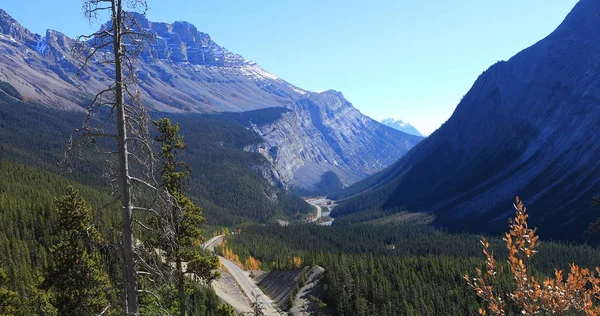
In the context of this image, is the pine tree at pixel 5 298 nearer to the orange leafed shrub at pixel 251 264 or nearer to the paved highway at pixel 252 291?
the paved highway at pixel 252 291

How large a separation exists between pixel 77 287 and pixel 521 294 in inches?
1185

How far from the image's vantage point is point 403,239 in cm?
19288

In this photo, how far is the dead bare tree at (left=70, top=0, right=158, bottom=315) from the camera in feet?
39.6

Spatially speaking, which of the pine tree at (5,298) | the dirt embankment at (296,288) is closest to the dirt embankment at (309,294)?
the dirt embankment at (296,288)

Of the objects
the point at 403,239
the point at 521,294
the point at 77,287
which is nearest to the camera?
the point at 521,294

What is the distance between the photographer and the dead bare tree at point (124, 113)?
12.1m

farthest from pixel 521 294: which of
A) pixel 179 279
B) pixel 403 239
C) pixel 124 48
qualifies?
pixel 403 239

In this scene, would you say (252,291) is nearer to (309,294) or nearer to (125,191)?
(309,294)

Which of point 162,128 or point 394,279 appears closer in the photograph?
point 162,128

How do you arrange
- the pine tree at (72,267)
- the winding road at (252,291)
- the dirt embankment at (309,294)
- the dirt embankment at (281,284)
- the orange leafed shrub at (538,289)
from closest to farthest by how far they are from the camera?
1. the orange leafed shrub at (538,289)
2. the pine tree at (72,267)
3. the dirt embankment at (309,294)
4. the winding road at (252,291)
5. the dirt embankment at (281,284)

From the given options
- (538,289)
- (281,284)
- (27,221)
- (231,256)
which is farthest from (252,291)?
(538,289)

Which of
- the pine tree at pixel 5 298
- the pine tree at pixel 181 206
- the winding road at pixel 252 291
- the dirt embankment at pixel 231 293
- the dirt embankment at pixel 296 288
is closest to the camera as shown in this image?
the pine tree at pixel 181 206

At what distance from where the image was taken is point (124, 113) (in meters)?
12.4

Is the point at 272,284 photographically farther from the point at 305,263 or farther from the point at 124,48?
the point at 124,48
